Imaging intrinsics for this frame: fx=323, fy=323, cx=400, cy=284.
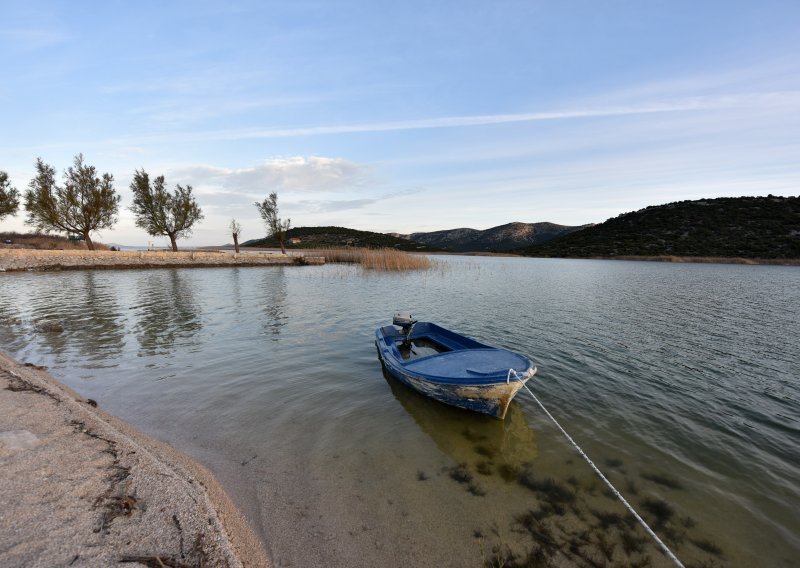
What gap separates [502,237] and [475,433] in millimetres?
158351

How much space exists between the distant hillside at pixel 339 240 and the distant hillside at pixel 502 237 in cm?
3292

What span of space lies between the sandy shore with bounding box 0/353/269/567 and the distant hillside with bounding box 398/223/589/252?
444 feet

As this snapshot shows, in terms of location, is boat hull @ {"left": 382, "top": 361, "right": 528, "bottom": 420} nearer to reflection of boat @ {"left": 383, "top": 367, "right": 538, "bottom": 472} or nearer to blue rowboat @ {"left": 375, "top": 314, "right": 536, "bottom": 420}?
blue rowboat @ {"left": 375, "top": 314, "right": 536, "bottom": 420}

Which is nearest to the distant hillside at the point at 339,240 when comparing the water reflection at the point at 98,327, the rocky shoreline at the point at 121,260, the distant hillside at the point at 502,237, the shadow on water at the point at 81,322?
the distant hillside at the point at 502,237

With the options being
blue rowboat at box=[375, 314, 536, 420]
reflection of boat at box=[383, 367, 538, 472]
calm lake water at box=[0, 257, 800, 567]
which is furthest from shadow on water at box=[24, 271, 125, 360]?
reflection of boat at box=[383, 367, 538, 472]

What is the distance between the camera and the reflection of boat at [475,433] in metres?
5.47

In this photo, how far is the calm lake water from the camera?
394 centimetres

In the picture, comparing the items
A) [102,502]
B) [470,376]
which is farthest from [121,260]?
[470,376]

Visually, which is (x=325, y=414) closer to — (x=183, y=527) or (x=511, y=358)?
(x=183, y=527)

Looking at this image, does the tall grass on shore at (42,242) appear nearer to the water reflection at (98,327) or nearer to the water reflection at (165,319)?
the water reflection at (165,319)

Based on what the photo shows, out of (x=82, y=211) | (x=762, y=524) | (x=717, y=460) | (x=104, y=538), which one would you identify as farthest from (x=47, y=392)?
(x=82, y=211)

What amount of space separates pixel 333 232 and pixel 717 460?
125 meters

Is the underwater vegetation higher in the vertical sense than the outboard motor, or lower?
lower

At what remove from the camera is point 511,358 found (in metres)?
7.03
